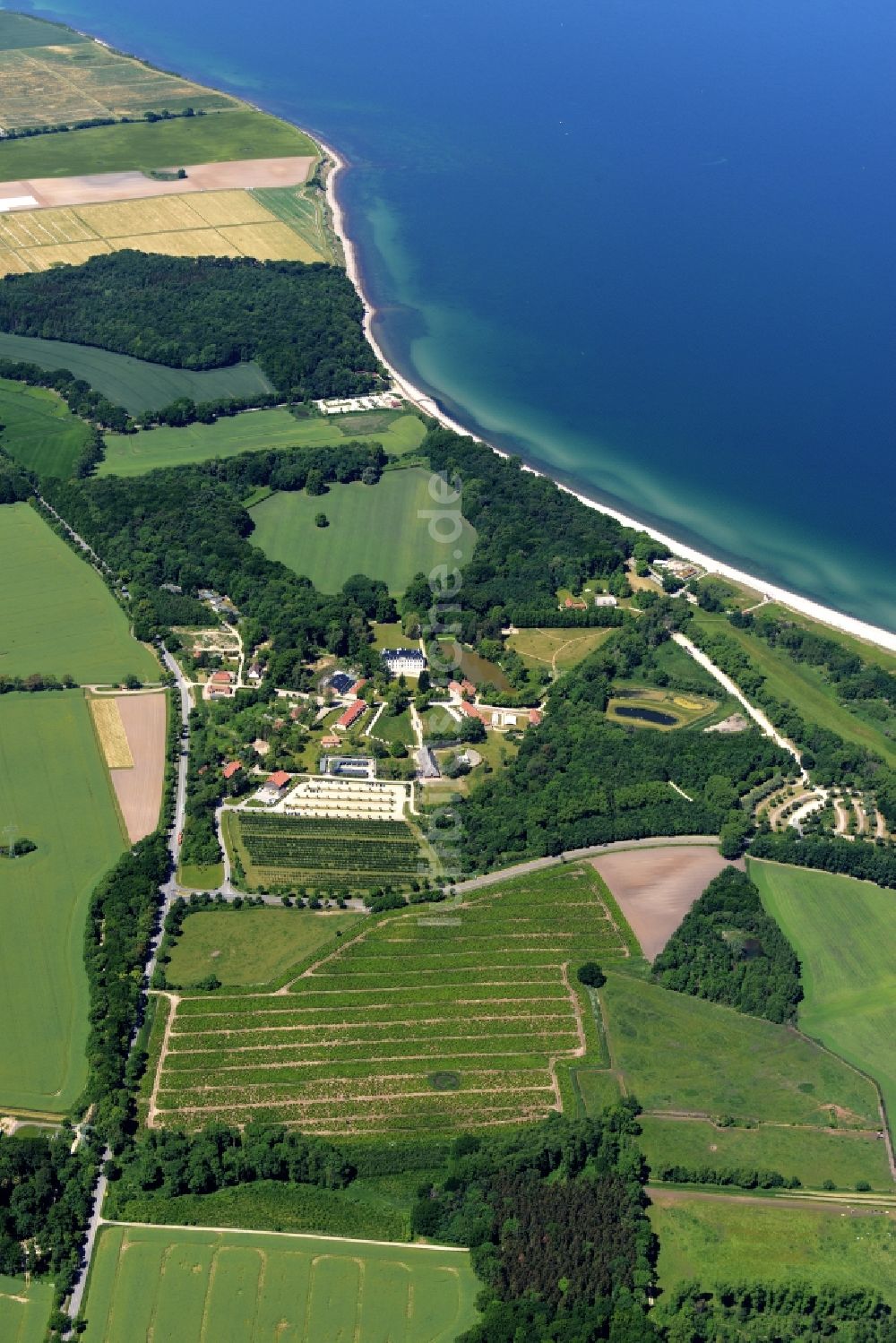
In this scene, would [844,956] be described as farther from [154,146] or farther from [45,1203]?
[154,146]

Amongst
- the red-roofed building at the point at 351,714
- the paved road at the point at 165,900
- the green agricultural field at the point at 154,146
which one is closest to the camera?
the paved road at the point at 165,900

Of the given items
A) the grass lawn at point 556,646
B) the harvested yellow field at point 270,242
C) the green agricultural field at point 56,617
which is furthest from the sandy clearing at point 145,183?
the grass lawn at point 556,646

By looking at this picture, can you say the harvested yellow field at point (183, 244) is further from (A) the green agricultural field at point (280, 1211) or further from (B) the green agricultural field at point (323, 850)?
(A) the green agricultural field at point (280, 1211)

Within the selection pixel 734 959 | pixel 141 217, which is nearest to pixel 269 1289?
pixel 734 959

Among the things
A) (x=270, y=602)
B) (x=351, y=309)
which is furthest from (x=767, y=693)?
(x=351, y=309)

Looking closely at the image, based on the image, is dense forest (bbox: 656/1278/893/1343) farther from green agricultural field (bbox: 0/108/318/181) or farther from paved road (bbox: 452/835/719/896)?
green agricultural field (bbox: 0/108/318/181)

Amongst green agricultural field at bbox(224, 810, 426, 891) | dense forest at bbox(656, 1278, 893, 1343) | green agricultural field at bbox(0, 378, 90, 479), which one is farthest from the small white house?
dense forest at bbox(656, 1278, 893, 1343)
